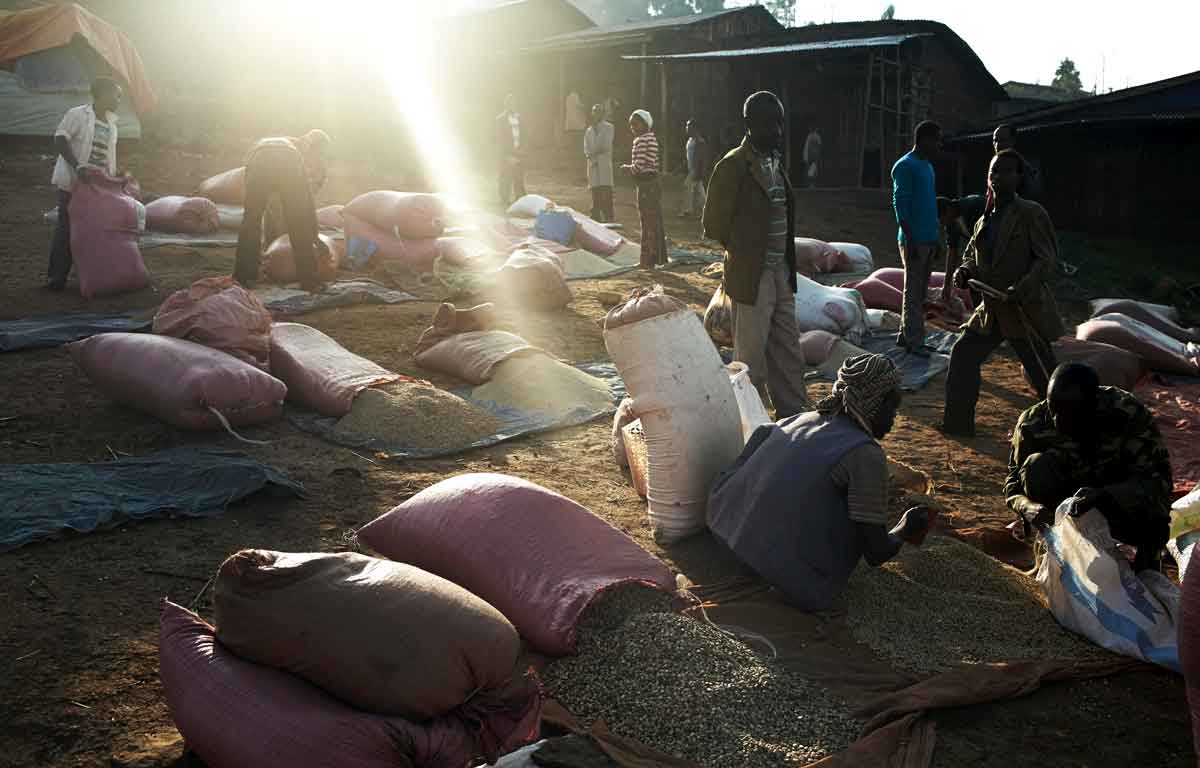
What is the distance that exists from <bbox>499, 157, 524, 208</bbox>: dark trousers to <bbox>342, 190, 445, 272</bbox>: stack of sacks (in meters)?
4.74

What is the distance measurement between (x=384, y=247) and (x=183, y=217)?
2.53m

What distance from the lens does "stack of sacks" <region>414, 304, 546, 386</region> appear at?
6.16m

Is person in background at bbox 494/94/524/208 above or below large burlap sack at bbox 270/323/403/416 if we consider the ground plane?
above

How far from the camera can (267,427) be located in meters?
5.23

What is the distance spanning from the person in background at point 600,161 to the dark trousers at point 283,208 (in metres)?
5.23

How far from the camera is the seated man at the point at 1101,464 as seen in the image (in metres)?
3.34

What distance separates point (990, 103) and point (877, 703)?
1986 centimetres

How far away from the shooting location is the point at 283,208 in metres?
8.28

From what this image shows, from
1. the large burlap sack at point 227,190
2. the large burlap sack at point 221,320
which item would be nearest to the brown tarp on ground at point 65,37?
the large burlap sack at point 227,190

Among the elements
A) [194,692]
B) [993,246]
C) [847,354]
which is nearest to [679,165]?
[847,354]

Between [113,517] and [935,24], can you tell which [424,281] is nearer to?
[113,517]

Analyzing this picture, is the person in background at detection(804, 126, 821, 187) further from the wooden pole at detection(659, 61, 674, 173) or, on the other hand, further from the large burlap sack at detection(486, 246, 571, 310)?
the large burlap sack at detection(486, 246, 571, 310)

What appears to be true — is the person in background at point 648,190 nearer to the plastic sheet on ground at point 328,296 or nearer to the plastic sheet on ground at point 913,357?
the plastic sheet on ground at point 328,296

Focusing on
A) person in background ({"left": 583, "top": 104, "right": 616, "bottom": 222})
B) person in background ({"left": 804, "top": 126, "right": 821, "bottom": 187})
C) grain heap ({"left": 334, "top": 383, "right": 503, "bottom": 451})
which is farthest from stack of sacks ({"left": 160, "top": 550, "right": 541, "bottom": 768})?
person in background ({"left": 804, "top": 126, "right": 821, "bottom": 187})
